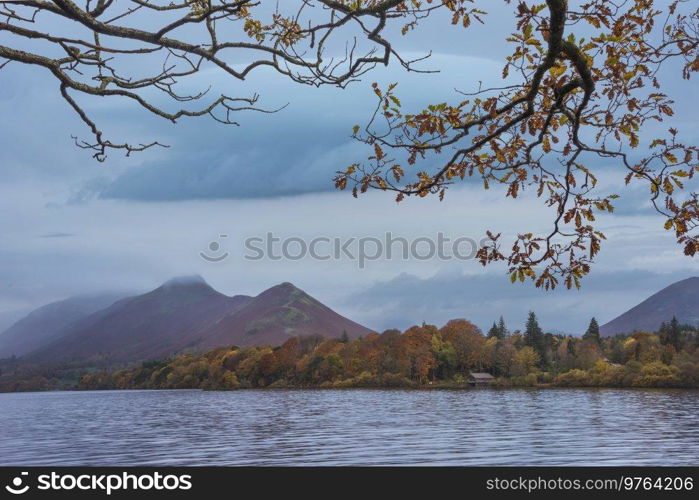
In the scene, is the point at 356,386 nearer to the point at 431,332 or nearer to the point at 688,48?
the point at 431,332

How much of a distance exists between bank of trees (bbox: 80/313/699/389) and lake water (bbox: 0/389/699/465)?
1802 inches

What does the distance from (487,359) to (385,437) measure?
10393cm

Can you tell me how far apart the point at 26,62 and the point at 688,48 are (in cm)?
963

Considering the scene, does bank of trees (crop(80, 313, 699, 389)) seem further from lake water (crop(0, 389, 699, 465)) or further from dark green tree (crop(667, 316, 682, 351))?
lake water (crop(0, 389, 699, 465))

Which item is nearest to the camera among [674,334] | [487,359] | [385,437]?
[385,437]

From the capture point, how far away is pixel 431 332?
162500 millimetres

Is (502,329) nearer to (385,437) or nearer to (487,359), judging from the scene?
(487,359)

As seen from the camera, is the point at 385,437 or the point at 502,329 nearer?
the point at 385,437

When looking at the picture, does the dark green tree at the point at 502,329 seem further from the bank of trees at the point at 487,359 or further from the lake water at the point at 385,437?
the lake water at the point at 385,437

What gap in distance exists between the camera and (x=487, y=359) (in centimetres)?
15512

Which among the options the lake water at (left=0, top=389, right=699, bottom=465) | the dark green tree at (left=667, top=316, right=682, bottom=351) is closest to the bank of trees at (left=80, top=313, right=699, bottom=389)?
the dark green tree at (left=667, top=316, right=682, bottom=351)

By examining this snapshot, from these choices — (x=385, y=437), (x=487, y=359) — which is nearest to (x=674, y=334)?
(x=487, y=359)

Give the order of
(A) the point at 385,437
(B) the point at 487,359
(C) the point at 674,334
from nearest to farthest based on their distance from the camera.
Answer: (A) the point at 385,437 < (C) the point at 674,334 < (B) the point at 487,359
